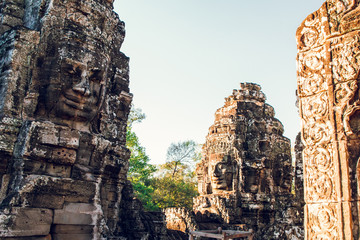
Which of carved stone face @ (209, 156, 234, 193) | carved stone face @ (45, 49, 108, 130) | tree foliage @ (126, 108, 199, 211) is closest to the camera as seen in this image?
carved stone face @ (45, 49, 108, 130)

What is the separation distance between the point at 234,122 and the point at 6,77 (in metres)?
10.6

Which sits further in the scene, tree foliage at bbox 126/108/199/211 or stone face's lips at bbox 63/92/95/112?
tree foliage at bbox 126/108/199/211

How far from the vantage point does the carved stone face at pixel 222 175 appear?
44.0 feet

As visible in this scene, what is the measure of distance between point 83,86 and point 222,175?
946 centimetres

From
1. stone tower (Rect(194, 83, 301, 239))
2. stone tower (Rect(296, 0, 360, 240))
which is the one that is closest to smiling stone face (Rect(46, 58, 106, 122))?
stone tower (Rect(296, 0, 360, 240))

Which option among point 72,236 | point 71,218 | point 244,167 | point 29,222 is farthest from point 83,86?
point 244,167

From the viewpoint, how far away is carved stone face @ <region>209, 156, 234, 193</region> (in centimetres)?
1341

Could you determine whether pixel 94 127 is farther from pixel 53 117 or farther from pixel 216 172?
pixel 216 172

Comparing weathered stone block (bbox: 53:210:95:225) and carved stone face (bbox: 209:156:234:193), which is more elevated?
carved stone face (bbox: 209:156:234:193)

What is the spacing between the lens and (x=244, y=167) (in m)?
13.4

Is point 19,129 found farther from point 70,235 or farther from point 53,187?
point 70,235

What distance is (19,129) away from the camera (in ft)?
14.8

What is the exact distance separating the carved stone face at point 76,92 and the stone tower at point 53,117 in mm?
14

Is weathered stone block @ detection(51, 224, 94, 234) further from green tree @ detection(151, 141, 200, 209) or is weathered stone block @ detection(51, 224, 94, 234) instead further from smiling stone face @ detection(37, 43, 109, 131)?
green tree @ detection(151, 141, 200, 209)
